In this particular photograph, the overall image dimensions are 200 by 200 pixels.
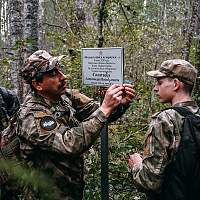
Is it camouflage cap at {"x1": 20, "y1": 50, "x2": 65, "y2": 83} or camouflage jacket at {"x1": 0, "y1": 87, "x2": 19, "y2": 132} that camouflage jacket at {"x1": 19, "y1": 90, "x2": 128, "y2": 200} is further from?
camouflage jacket at {"x1": 0, "y1": 87, "x2": 19, "y2": 132}

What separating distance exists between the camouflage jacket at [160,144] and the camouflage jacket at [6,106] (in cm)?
121

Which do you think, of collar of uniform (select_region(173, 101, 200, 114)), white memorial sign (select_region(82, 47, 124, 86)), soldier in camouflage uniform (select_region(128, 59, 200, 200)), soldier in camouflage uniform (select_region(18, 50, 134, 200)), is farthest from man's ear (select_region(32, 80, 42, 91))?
collar of uniform (select_region(173, 101, 200, 114))

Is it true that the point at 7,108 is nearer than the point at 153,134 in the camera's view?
No

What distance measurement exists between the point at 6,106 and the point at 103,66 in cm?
91

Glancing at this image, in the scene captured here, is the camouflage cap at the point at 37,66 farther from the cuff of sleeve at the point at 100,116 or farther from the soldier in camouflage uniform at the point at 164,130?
the soldier in camouflage uniform at the point at 164,130

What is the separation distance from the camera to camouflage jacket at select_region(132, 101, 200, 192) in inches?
106

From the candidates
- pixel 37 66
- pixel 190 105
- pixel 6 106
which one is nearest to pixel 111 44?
pixel 6 106

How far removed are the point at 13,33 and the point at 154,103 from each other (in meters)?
3.08

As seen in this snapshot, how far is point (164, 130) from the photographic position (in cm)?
270

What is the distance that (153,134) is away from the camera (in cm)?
275

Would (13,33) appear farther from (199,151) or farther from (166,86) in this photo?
(199,151)

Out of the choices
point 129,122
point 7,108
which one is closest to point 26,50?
point 129,122

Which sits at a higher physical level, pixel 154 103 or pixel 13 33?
pixel 13 33

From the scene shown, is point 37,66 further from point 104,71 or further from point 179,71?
point 179,71
